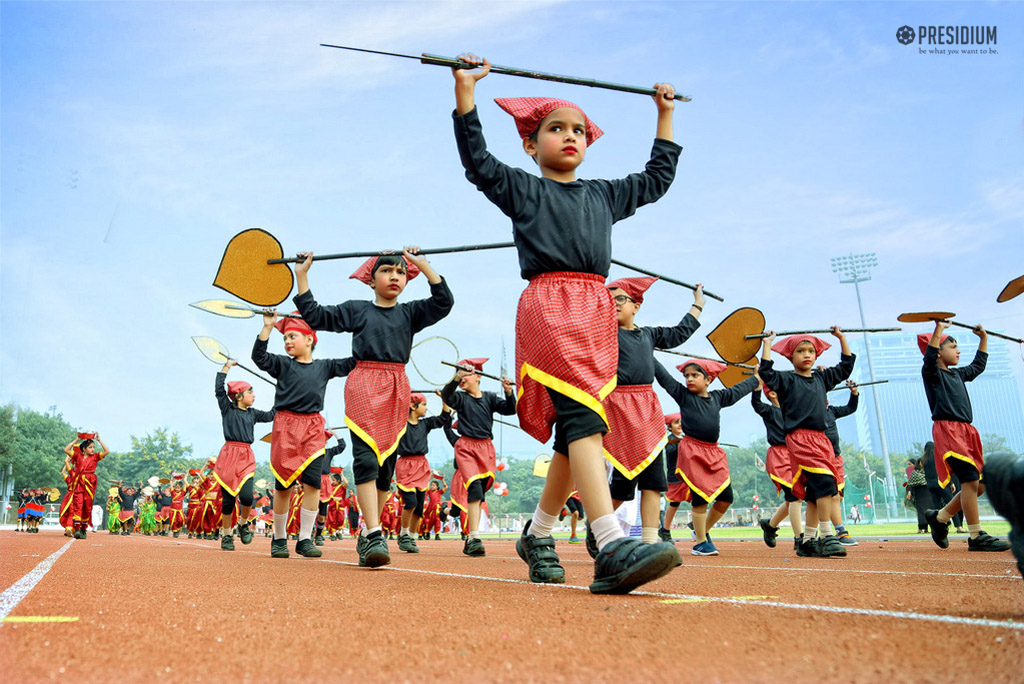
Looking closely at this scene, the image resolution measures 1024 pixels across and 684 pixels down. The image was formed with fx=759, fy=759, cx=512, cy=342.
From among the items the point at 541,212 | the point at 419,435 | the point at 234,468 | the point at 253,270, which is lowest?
the point at 234,468

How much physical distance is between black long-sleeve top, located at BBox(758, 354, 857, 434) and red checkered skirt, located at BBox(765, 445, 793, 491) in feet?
8.32

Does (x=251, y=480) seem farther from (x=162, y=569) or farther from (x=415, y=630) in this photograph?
(x=415, y=630)

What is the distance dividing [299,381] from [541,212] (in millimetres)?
5027

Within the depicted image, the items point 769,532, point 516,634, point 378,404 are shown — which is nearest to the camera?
point 516,634

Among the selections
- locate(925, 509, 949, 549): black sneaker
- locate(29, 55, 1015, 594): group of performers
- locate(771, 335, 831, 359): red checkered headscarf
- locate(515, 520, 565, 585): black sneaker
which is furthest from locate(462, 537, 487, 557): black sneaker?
locate(925, 509, 949, 549): black sneaker

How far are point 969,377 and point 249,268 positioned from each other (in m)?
7.52

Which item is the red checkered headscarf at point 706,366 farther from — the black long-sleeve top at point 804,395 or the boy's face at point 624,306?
the boy's face at point 624,306

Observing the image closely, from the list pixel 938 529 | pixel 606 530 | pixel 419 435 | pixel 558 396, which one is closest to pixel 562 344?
pixel 558 396

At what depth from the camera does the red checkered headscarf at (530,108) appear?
3.90m

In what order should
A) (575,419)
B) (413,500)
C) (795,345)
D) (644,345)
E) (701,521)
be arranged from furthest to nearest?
(413,500)
(701,521)
(795,345)
(644,345)
(575,419)

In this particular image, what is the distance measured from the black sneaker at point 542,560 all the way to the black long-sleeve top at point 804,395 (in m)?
4.22

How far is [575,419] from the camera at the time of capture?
323cm

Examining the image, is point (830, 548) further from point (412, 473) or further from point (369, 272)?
point (412, 473)

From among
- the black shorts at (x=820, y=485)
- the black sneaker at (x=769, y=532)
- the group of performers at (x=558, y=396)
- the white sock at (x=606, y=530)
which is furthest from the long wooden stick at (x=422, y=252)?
the black sneaker at (x=769, y=532)
